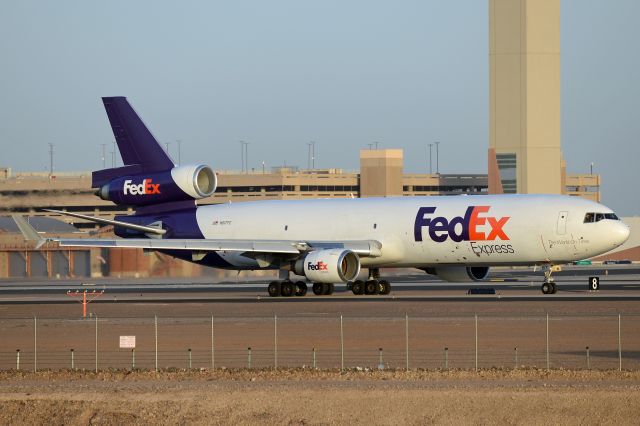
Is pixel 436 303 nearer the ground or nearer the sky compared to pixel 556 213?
nearer the ground

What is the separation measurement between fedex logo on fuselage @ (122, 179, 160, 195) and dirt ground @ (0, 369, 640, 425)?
36609 millimetres

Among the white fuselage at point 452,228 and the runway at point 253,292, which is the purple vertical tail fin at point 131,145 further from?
the runway at point 253,292

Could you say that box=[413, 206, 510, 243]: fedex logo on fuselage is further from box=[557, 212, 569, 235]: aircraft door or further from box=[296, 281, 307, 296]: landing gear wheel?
box=[296, 281, 307, 296]: landing gear wheel

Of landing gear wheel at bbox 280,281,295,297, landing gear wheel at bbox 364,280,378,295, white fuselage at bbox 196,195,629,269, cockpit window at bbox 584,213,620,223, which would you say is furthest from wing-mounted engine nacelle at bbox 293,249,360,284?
cockpit window at bbox 584,213,620,223

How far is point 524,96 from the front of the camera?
145 m

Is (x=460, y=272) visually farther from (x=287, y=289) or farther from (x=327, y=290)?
(x=287, y=289)

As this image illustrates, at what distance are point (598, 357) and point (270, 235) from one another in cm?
3215

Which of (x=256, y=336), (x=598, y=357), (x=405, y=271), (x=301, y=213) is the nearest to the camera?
(x=598, y=357)

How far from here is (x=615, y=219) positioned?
189ft

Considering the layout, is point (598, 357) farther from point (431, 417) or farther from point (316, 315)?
point (316, 315)

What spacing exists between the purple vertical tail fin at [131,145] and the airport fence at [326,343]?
19.2 m

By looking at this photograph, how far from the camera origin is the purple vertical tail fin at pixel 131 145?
A: 217ft

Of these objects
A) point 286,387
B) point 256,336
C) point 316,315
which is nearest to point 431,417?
point 286,387

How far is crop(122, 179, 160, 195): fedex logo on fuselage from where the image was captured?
216 feet
